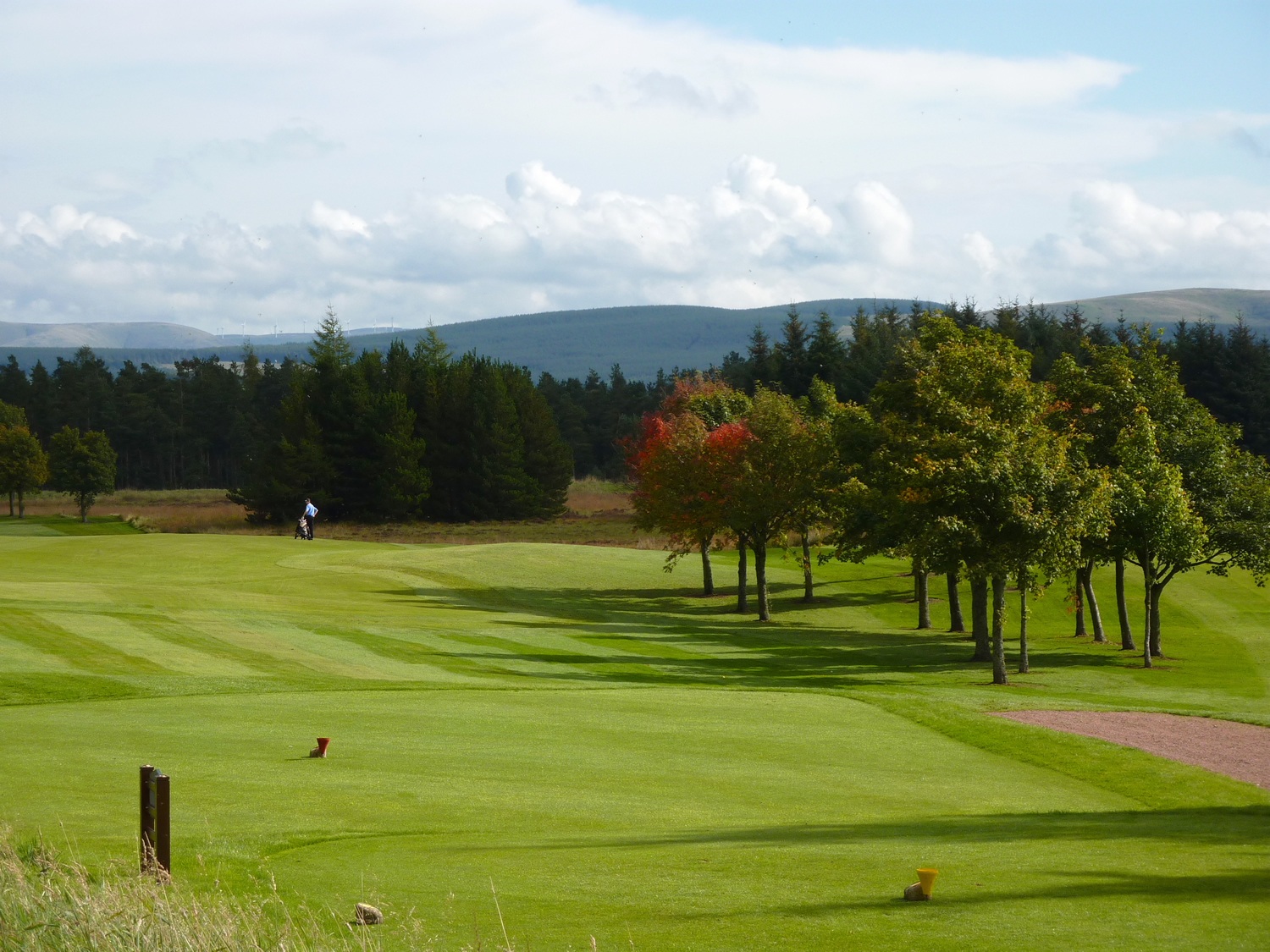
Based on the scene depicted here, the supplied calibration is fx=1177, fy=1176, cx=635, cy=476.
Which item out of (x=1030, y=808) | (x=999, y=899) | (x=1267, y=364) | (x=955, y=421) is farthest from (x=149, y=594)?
(x=1267, y=364)

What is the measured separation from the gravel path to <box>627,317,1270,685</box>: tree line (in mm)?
8379

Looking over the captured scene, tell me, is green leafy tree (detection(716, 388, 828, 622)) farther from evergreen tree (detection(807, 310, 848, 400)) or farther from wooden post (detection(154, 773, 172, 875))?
evergreen tree (detection(807, 310, 848, 400))

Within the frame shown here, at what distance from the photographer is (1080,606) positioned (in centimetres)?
4366

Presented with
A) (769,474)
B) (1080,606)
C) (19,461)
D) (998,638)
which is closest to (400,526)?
(19,461)

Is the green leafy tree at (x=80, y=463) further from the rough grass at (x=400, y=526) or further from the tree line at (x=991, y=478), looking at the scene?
the tree line at (x=991, y=478)

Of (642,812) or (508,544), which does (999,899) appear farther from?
(508,544)

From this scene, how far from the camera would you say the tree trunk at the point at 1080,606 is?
138 feet

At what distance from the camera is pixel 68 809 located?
1090cm

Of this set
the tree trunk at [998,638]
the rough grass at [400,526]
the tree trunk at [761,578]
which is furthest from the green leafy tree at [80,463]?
the tree trunk at [998,638]

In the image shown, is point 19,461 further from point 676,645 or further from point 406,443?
point 676,645

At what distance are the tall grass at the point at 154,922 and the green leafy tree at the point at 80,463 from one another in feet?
271

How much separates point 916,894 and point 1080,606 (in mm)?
39077

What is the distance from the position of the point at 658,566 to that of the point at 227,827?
165 ft

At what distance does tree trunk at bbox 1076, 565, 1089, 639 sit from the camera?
42.0m
